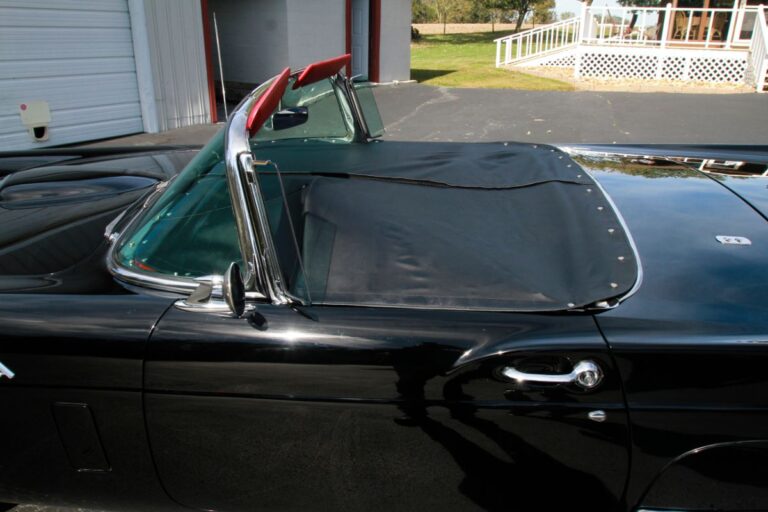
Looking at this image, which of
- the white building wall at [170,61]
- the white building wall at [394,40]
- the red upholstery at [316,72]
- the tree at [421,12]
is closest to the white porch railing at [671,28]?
the white building wall at [394,40]

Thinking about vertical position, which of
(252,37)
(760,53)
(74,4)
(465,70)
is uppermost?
(74,4)

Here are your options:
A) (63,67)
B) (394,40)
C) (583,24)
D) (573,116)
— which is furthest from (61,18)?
(583,24)

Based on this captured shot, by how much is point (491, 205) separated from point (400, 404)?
0.84 meters

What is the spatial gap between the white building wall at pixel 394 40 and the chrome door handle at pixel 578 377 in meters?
15.4

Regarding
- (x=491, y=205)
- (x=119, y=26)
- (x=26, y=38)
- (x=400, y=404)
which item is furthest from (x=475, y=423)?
(x=119, y=26)

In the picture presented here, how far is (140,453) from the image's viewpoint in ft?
5.30

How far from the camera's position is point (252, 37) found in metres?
13.0

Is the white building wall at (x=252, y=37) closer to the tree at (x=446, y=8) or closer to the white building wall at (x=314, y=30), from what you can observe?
the white building wall at (x=314, y=30)

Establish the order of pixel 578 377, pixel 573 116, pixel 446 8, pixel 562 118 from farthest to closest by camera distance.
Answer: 1. pixel 446 8
2. pixel 573 116
3. pixel 562 118
4. pixel 578 377

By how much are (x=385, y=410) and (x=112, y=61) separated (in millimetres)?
9292

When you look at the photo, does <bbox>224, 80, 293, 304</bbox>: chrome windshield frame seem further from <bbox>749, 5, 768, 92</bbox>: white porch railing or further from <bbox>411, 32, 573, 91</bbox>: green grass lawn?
<bbox>749, 5, 768, 92</bbox>: white porch railing

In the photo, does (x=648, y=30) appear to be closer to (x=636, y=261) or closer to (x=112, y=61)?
(x=112, y=61)

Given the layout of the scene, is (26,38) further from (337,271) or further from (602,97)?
(602,97)

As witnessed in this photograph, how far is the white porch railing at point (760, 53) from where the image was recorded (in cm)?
1510
